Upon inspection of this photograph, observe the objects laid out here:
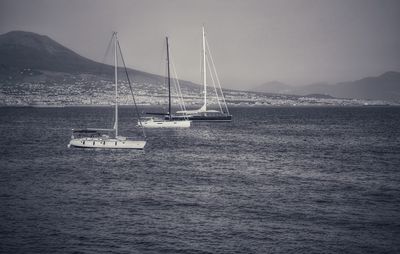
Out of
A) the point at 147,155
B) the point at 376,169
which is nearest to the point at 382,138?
the point at 376,169

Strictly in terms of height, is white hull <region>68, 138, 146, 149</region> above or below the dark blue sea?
above

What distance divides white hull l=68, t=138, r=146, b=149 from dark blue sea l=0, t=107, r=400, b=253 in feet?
3.17

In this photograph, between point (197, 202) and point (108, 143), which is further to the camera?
point (108, 143)

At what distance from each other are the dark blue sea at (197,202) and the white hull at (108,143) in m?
0.96

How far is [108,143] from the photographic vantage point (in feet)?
211

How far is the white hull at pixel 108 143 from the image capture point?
63903 mm

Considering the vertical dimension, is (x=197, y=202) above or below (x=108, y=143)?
below

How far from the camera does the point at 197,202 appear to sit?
35.6 metres

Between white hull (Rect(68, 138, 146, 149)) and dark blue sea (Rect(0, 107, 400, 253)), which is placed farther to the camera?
white hull (Rect(68, 138, 146, 149))

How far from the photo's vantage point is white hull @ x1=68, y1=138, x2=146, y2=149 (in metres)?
63.9

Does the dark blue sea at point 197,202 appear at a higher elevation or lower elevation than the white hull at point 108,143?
lower

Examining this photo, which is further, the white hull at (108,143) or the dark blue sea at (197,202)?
the white hull at (108,143)

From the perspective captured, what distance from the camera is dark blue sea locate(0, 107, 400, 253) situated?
26797 millimetres

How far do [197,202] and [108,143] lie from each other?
31.4 m
